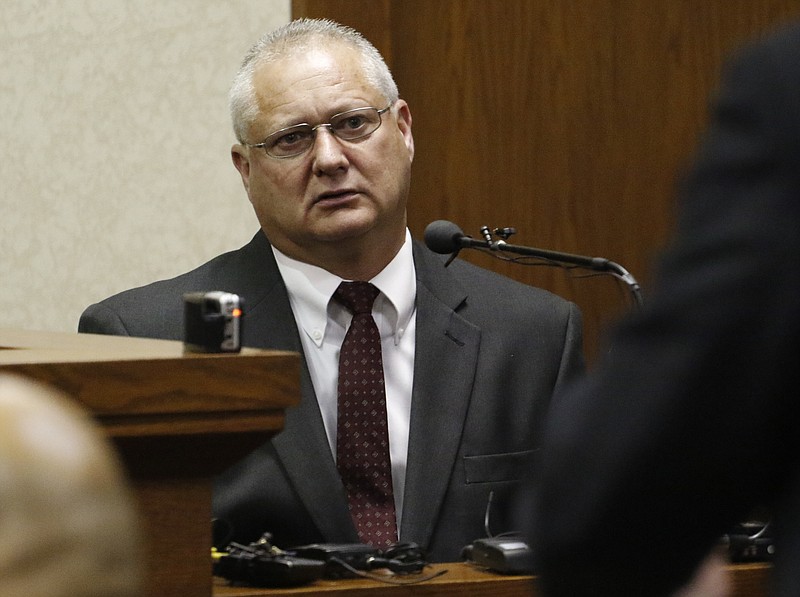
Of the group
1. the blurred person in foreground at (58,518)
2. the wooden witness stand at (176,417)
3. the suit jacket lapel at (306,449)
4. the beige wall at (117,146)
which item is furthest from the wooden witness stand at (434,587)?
the beige wall at (117,146)

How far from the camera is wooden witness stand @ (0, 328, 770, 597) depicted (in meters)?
1.37

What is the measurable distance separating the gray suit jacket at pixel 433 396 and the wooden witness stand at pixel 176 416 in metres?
0.93

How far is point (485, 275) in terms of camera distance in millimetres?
2971

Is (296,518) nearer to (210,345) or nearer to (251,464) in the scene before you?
(251,464)

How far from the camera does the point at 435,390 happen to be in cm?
266

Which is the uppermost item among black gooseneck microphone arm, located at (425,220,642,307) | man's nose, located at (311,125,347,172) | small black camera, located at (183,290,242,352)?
man's nose, located at (311,125,347,172)

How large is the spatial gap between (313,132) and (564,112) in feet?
3.44

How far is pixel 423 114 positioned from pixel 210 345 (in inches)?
88.0

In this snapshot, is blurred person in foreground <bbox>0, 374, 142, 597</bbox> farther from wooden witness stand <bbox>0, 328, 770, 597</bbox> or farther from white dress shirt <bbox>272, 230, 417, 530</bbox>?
white dress shirt <bbox>272, 230, 417, 530</bbox>

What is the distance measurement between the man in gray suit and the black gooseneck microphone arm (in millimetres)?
430

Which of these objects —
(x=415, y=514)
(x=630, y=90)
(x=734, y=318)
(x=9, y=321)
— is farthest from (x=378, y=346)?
(x=734, y=318)

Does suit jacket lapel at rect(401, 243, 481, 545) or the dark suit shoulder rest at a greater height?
the dark suit shoulder

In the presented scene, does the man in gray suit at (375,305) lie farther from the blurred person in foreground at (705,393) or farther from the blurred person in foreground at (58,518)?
the blurred person in foreground at (58,518)

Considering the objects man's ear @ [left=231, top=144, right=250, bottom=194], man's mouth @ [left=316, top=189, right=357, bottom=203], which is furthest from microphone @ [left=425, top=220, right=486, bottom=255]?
man's ear @ [left=231, top=144, right=250, bottom=194]
